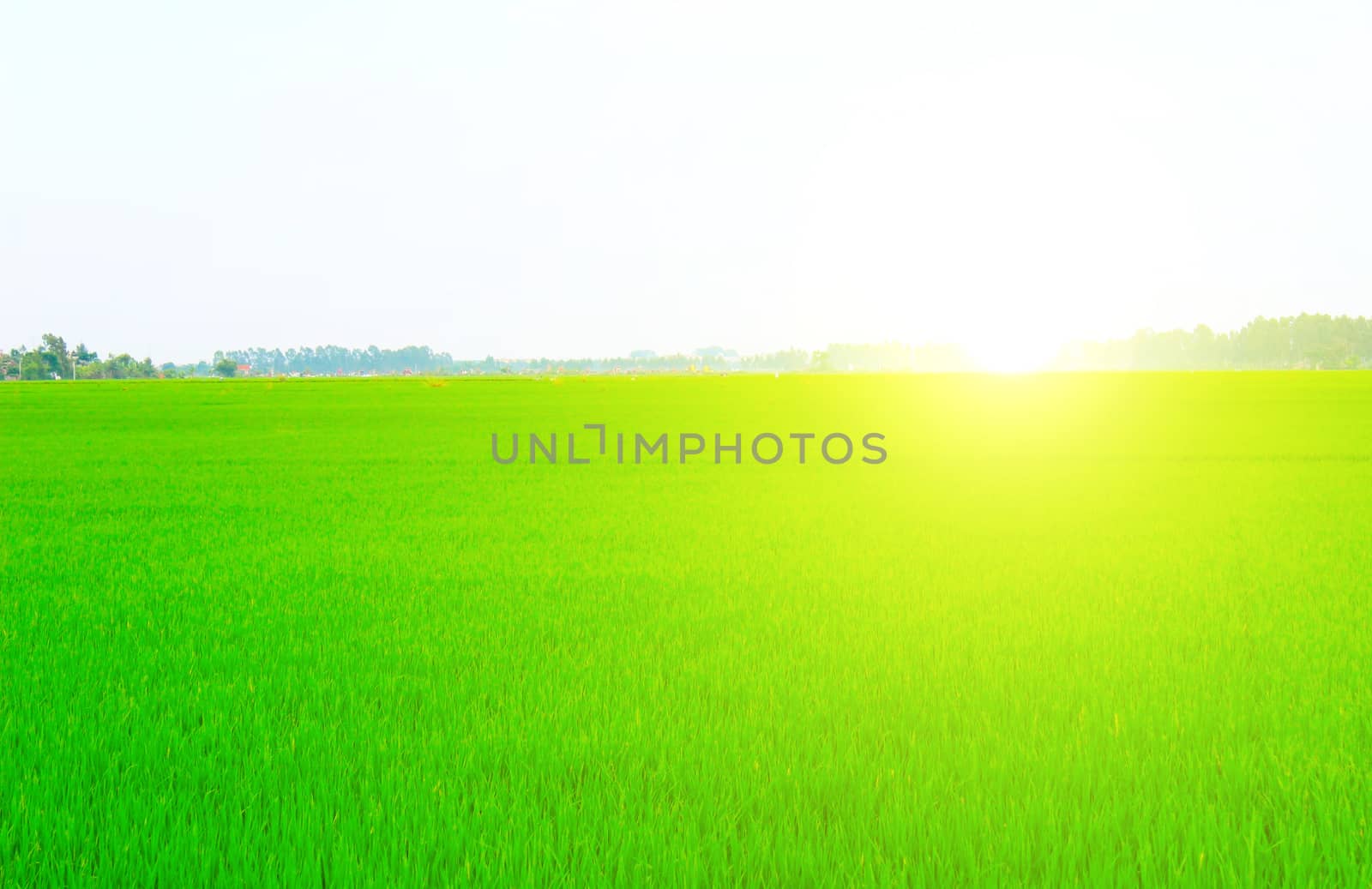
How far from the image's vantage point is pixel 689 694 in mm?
4223

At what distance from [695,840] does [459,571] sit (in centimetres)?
500

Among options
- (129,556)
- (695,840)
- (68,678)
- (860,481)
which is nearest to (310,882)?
(695,840)

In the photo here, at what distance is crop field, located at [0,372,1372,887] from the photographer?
9.13 ft

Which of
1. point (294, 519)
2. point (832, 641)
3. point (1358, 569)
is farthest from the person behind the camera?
point (294, 519)

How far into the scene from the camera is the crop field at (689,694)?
2.78 meters

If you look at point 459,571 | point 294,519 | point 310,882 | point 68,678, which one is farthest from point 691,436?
point 310,882

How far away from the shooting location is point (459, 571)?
7332 millimetres

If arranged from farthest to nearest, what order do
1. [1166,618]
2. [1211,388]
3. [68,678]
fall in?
1. [1211,388]
2. [1166,618]
3. [68,678]

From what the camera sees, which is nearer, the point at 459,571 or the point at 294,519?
the point at 459,571

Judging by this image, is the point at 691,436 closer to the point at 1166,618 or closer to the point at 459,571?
the point at 459,571

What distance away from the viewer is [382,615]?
5797 millimetres

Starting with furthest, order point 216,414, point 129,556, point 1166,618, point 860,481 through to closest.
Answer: point 216,414
point 860,481
point 129,556
point 1166,618

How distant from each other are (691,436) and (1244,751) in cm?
2045

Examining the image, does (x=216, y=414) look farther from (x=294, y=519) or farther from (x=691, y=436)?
(x=294, y=519)
